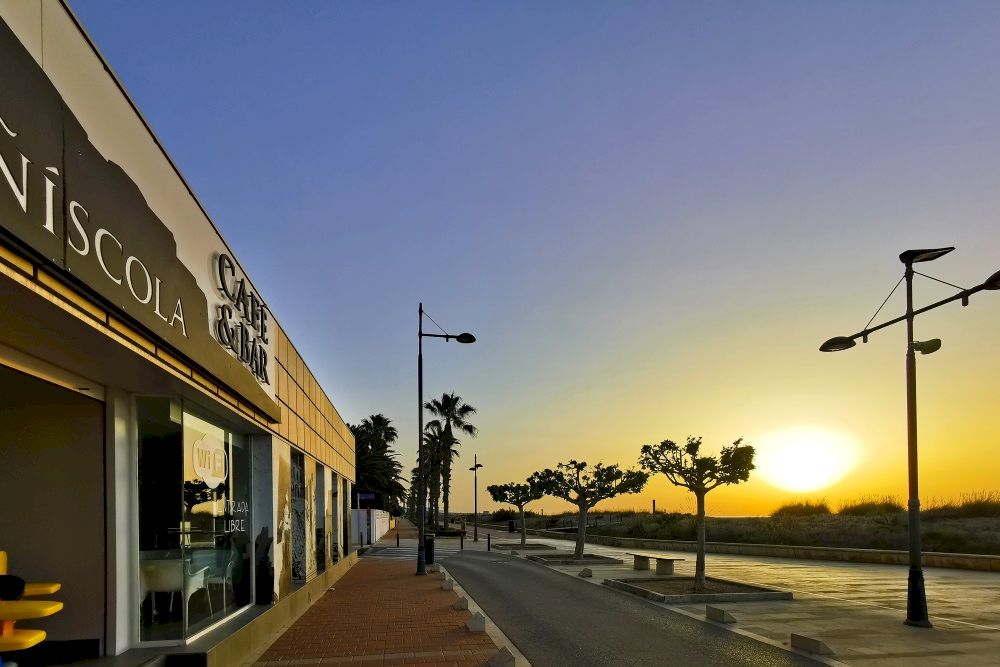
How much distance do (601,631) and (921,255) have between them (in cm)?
908

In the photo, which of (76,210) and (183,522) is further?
(183,522)

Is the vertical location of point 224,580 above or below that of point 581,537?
above

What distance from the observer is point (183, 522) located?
9789 mm

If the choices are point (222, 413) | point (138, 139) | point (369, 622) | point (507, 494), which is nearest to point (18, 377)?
point (138, 139)

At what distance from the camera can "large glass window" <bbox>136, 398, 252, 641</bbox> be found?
9.10 m

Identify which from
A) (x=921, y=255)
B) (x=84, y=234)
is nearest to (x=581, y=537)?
(x=921, y=255)

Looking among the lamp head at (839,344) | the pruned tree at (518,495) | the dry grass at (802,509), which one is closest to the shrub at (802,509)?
the dry grass at (802,509)

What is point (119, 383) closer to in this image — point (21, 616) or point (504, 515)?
point (21, 616)

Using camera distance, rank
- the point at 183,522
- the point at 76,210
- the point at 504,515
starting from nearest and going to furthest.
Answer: the point at 76,210 → the point at 183,522 → the point at 504,515

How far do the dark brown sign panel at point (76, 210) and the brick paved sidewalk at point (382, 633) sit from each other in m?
5.57

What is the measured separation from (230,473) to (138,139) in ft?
22.1

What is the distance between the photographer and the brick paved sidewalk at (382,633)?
36.5 ft

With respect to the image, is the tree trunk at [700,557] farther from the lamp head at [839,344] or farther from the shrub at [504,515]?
the shrub at [504,515]

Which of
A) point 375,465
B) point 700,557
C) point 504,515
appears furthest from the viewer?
point 504,515
